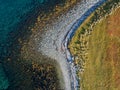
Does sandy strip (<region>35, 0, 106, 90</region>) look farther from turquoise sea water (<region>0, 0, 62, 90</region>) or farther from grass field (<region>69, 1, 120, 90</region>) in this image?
turquoise sea water (<region>0, 0, 62, 90</region>)

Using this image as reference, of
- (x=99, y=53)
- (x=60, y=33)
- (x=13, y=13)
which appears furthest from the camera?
(x=13, y=13)

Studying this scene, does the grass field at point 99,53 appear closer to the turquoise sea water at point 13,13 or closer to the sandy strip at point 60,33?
the sandy strip at point 60,33

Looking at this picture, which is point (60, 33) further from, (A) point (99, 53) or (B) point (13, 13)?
(B) point (13, 13)

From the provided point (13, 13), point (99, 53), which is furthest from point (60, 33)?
point (13, 13)

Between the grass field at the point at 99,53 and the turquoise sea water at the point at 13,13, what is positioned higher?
the turquoise sea water at the point at 13,13

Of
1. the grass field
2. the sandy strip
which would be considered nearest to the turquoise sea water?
the sandy strip

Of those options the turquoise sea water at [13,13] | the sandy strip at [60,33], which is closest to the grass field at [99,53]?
the sandy strip at [60,33]
